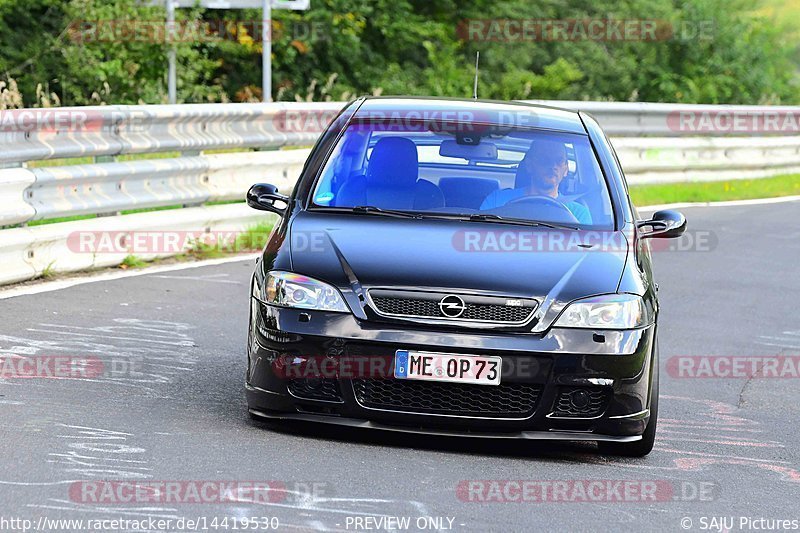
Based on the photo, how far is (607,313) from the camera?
21.1ft

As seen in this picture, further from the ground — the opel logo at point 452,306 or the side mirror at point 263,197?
the side mirror at point 263,197

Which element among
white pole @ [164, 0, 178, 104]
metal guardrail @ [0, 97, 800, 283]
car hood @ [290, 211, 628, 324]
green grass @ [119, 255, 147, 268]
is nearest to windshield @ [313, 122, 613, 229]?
car hood @ [290, 211, 628, 324]

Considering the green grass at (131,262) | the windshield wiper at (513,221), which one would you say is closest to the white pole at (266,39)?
the green grass at (131,262)

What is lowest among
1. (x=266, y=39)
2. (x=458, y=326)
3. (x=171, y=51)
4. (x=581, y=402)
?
(x=171, y=51)

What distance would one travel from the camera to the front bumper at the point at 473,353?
6.26 m

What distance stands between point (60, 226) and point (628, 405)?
17.1 feet

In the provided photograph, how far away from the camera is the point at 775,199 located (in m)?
19.5

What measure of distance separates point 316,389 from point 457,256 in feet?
2.73

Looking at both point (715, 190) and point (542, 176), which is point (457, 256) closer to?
point (542, 176)

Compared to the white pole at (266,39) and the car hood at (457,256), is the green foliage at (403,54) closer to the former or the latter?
the white pole at (266,39)

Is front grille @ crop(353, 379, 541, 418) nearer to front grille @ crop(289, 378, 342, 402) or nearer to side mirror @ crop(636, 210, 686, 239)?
front grille @ crop(289, 378, 342, 402)

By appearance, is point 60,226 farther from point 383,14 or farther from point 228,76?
point 383,14

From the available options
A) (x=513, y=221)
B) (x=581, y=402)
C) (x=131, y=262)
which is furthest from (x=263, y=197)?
(x=131, y=262)

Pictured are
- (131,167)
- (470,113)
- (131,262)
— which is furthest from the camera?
(131,167)
